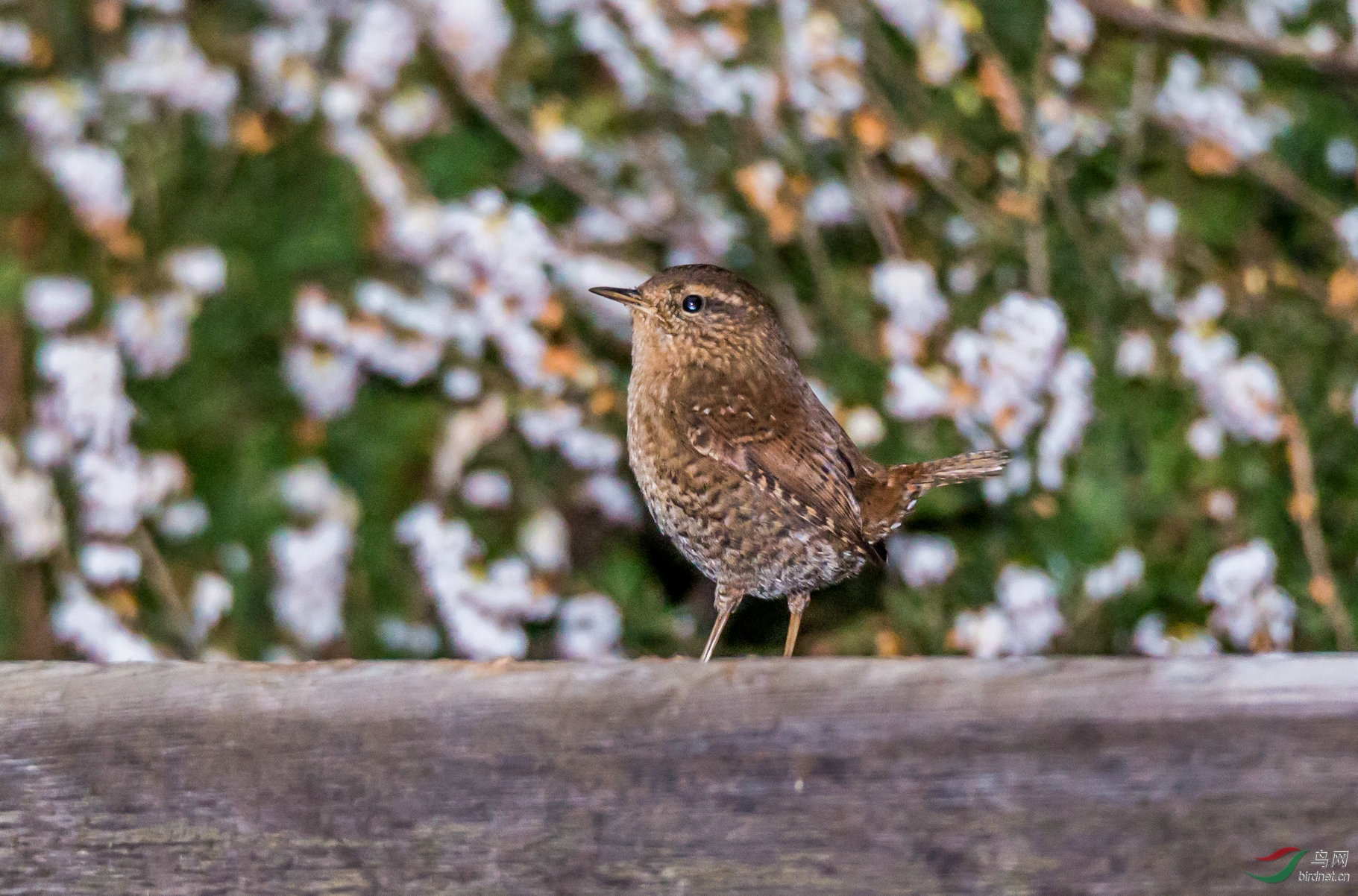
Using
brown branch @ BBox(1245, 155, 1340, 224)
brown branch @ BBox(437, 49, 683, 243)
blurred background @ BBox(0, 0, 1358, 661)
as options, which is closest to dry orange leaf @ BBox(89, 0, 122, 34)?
blurred background @ BBox(0, 0, 1358, 661)

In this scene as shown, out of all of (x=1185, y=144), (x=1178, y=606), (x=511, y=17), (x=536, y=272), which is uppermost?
(x=511, y=17)

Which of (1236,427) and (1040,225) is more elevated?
(1040,225)

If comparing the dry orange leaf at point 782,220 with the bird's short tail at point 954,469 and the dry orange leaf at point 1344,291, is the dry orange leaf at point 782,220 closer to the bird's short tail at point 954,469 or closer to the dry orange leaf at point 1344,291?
the bird's short tail at point 954,469

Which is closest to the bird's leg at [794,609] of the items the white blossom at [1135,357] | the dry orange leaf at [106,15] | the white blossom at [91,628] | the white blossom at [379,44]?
the white blossom at [1135,357]

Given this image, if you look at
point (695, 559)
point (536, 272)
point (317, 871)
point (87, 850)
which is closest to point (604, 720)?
point (317, 871)

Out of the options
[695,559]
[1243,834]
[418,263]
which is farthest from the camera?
[418,263]

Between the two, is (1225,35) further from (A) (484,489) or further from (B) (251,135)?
(B) (251,135)

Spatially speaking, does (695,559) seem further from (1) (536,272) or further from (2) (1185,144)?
(2) (1185,144)

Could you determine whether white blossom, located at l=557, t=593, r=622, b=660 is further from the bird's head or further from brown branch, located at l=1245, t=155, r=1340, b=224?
brown branch, located at l=1245, t=155, r=1340, b=224
